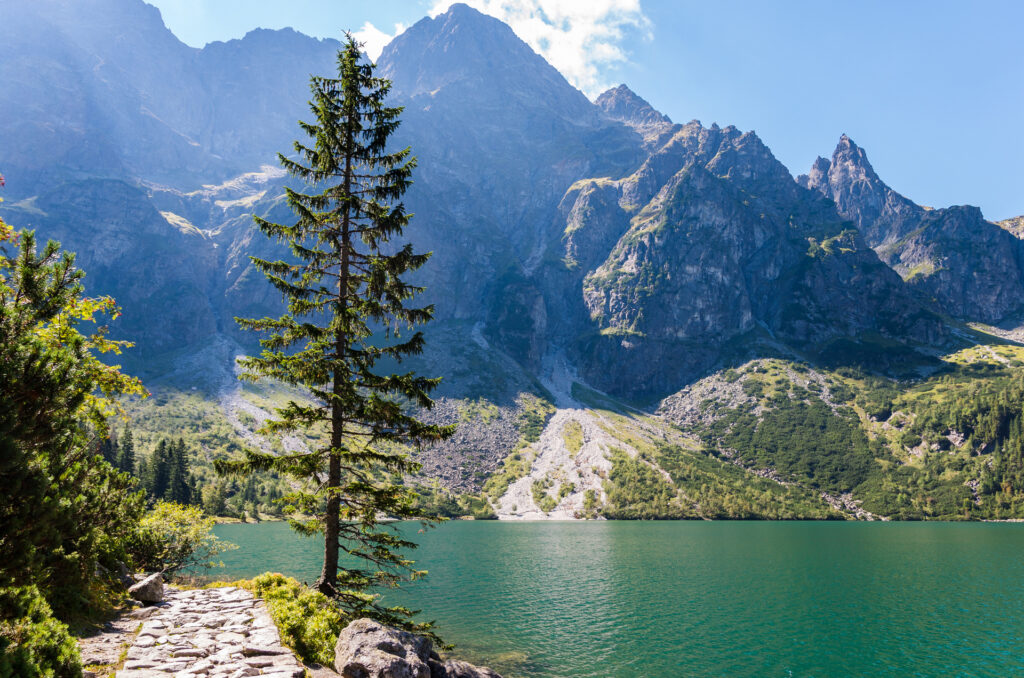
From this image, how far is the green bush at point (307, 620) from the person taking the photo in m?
15.5

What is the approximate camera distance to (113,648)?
47.2 ft

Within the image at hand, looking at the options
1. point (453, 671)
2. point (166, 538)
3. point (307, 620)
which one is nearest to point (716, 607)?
point (453, 671)

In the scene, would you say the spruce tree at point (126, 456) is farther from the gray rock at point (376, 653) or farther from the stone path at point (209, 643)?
the gray rock at point (376, 653)

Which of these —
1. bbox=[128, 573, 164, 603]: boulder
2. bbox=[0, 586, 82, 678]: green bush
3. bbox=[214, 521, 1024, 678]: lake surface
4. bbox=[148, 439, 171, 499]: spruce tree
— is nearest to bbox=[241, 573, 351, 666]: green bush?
bbox=[128, 573, 164, 603]: boulder

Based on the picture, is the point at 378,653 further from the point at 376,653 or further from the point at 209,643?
the point at 209,643

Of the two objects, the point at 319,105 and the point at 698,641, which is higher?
the point at 319,105

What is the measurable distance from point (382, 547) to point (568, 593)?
1756 inches

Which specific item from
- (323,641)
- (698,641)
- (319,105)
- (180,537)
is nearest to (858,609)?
(698,641)

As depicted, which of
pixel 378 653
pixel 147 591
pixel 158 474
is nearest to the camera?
pixel 378 653

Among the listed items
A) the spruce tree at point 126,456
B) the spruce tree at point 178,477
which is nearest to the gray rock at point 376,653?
the spruce tree at point 178,477

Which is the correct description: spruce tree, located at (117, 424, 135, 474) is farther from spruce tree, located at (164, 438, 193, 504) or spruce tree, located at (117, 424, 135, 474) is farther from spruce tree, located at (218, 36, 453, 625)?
spruce tree, located at (218, 36, 453, 625)

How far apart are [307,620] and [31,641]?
330 inches

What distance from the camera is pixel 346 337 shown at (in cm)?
1930

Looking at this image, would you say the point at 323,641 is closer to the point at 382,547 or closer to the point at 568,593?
the point at 382,547
